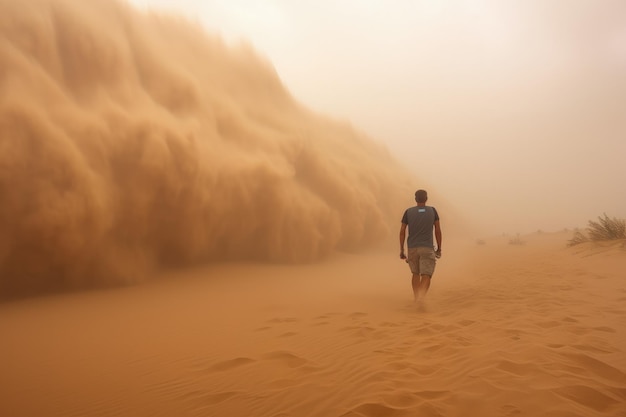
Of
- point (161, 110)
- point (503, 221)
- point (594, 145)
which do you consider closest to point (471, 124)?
point (594, 145)

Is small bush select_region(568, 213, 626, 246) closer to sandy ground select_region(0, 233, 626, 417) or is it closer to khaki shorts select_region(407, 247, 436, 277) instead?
sandy ground select_region(0, 233, 626, 417)

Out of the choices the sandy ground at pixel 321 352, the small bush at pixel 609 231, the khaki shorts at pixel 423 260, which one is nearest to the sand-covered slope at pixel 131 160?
the sandy ground at pixel 321 352

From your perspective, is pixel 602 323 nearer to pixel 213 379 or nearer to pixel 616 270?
pixel 616 270

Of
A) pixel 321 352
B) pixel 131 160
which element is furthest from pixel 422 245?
pixel 131 160

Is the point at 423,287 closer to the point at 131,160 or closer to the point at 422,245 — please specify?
the point at 422,245

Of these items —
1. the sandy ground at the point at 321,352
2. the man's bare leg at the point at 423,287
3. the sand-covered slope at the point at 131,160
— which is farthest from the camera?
the sand-covered slope at the point at 131,160

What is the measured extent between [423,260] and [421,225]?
1.90ft

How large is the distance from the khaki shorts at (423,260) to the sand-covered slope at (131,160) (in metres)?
4.70

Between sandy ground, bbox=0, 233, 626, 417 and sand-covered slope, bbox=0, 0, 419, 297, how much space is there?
114 cm

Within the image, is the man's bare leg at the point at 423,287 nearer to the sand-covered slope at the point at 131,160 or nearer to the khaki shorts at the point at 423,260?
the khaki shorts at the point at 423,260

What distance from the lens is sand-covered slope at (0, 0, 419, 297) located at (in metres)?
5.93

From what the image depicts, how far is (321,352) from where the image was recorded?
11.6ft

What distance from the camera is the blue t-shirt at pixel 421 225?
19.0 feet

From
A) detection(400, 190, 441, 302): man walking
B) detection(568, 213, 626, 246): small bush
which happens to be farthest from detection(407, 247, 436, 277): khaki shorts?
detection(568, 213, 626, 246): small bush
